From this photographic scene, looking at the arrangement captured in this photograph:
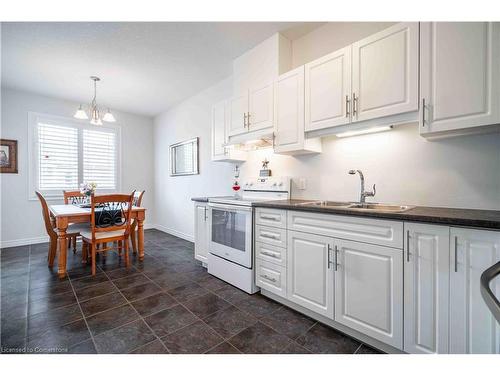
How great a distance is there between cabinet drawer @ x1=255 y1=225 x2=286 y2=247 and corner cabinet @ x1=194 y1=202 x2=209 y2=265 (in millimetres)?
901

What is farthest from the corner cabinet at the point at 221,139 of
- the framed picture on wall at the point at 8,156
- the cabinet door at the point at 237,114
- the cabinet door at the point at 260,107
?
the framed picture on wall at the point at 8,156

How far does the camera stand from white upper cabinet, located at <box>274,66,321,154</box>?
2186 mm

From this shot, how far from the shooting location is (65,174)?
4438 mm

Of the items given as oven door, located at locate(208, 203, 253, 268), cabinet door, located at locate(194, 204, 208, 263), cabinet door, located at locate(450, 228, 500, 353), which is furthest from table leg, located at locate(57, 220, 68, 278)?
cabinet door, located at locate(450, 228, 500, 353)

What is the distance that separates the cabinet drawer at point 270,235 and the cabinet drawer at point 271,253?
0.04 metres

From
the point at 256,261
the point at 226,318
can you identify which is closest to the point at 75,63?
the point at 256,261

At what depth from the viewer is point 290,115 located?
2.27 m

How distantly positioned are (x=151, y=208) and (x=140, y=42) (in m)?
3.82

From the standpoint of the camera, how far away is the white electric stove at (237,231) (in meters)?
2.30

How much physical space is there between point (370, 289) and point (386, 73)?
1.50m

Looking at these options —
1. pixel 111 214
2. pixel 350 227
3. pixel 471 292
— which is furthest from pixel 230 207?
pixel 471 292

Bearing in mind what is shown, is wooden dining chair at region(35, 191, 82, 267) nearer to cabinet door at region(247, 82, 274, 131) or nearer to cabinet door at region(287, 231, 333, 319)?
cabinet door at region(247, 82, 274, 131)

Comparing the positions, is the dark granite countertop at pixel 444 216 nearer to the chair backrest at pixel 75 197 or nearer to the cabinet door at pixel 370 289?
the cabinet door at pixel 370 289

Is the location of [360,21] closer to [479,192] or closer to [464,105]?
[464,105]
